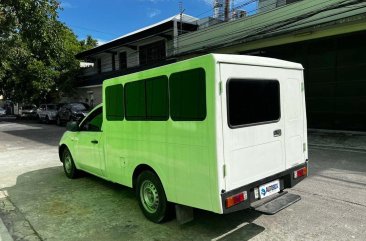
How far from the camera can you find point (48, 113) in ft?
86.7

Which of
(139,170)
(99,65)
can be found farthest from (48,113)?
(139,170)

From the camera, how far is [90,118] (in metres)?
6.65

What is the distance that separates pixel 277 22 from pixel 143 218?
37.2ft

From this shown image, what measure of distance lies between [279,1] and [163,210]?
14.8 m

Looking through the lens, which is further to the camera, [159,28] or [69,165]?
[159,28]

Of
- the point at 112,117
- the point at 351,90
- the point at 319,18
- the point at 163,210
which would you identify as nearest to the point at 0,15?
the point at 112,117

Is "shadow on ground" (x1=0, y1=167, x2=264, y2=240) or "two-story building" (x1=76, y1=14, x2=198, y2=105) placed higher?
"two-story building" (x1=76, y1=14, x2=198, y2=105)

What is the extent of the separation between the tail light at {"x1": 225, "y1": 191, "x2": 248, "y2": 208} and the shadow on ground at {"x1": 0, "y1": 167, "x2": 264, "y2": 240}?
0.61 meters

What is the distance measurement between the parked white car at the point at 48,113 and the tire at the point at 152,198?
22.4 m

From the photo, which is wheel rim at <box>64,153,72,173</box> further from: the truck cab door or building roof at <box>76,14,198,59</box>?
building roof at <box>76,14,198,59</box>

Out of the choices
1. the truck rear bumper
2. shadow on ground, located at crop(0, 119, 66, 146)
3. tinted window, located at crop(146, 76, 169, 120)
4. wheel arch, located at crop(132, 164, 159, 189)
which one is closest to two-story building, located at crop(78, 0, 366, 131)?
shadow on ground, located at crop(0, 119, 66, 146)

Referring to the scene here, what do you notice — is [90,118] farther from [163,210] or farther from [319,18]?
[319,18]

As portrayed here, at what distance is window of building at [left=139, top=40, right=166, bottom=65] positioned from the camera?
2183cm

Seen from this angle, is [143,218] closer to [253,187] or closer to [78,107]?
[253,187]
